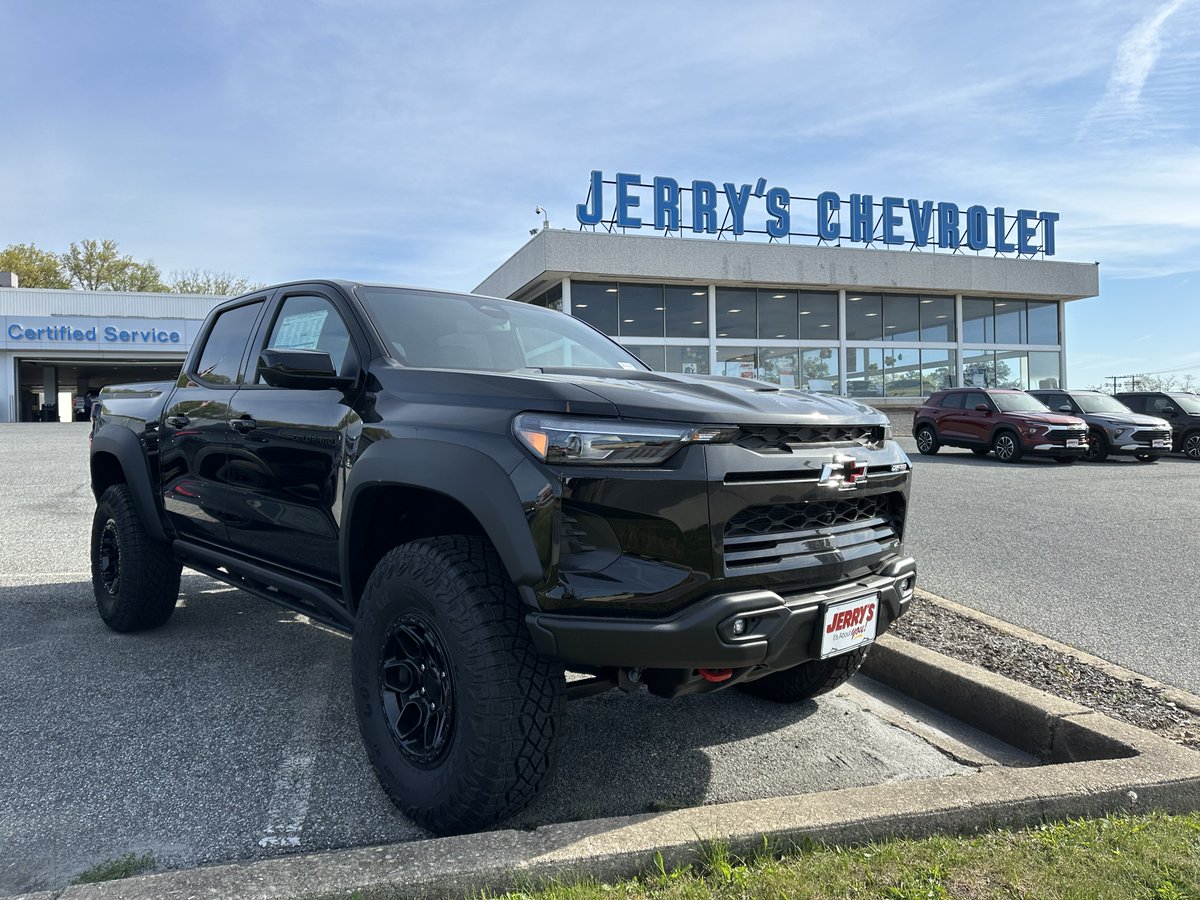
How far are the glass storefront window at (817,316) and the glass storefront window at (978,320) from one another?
5.66 metres

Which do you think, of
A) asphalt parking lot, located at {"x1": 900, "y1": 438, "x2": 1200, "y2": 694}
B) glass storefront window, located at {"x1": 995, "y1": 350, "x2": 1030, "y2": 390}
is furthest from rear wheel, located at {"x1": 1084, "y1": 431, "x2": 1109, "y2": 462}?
glass storefront window, located at {"x1": 995, "y1": 350, "x2": 1030, "y2": 390}

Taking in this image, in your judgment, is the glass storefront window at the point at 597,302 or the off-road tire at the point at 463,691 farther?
the glass storefront window at the point at 597,302

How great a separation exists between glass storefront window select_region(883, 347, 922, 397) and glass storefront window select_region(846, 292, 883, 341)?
0.84m

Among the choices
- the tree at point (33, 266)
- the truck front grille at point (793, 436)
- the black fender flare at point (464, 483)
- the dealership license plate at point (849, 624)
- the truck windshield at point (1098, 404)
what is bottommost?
the dealership license plate at point (849, 624)

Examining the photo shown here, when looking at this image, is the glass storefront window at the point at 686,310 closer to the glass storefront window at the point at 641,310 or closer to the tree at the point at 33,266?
the glass storefront window at the point at 641,310

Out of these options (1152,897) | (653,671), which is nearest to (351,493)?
(653,671)

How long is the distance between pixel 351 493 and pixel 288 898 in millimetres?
1299

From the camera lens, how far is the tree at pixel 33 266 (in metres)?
58.3

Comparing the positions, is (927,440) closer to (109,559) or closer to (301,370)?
(109,559)

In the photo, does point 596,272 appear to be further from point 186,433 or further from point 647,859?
point 647,859

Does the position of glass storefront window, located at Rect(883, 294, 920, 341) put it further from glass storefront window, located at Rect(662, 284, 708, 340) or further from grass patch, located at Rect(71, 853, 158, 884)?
grass patch, located at Rect(71, 853, 158, 884)

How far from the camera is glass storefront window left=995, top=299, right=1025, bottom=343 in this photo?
→ 3098 cm

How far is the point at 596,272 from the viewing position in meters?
24.7

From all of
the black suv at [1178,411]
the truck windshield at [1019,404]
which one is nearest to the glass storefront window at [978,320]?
the black suv at [1178,411]
